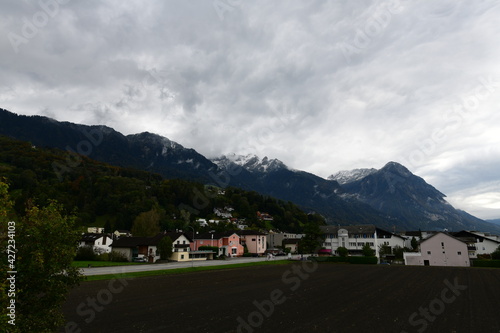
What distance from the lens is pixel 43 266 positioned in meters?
8.88

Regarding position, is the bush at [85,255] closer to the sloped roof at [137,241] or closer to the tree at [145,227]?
the sloped roof at [137,241]

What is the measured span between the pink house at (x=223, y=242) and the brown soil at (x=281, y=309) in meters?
75.4

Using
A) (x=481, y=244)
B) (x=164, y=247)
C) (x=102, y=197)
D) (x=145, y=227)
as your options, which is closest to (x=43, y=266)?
(x=164, y=247)

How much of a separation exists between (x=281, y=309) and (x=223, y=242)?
90668 millimetres

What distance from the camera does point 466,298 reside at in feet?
91.1

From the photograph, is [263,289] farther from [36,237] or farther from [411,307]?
[36,237]

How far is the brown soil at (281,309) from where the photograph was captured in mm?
17750

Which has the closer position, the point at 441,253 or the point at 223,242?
the point at 441,253

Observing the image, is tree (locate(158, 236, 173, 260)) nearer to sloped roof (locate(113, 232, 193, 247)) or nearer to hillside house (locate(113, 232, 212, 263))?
hillside house (locate(113, 232, 212, 263))

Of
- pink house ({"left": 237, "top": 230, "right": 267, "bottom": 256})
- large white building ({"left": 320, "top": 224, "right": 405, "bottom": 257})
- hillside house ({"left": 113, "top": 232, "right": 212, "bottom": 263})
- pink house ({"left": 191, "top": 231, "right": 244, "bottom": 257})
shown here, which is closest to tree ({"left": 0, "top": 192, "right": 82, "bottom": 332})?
hillside house ({"left": 113, "top": 232, "right": 212, "bottom": 263})

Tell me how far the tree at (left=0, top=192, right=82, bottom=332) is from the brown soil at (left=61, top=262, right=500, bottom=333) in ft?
29.7

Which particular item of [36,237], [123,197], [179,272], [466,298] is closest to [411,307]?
[466,298]

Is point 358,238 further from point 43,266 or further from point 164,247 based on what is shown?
point 43,266

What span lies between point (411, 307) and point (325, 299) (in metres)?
6.79
